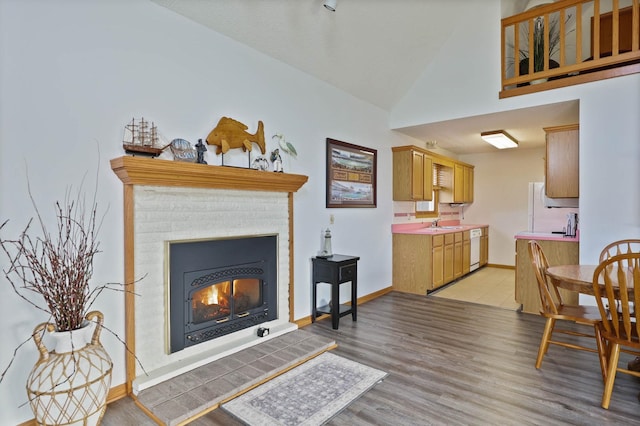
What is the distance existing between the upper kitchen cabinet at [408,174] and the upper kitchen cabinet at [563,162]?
5.59 feet

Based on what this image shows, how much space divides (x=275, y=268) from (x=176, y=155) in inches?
56.5

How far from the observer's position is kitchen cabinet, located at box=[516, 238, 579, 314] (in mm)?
3969

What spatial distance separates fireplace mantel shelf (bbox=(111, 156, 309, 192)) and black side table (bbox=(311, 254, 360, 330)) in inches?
38.2

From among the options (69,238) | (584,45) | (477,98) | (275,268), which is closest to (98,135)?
(69,238)

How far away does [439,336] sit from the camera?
3400mm

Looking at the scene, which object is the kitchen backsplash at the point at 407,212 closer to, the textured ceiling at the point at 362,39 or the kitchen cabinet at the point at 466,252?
the kitchen cabinet at the point at 466,252

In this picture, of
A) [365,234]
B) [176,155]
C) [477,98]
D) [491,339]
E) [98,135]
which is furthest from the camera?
[365,234]

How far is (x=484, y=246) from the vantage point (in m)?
7.24

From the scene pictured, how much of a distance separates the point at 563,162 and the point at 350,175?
8.45 feet

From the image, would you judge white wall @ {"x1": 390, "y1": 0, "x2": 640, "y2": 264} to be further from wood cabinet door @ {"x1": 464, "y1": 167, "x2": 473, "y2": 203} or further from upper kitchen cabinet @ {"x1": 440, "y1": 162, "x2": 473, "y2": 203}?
wood cabinet door @ {"x1": 464, "y1": 167, "x2": 473, "y2": 203}

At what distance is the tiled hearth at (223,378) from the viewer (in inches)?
82.4

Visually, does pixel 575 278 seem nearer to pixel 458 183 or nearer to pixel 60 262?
pixel 60 262

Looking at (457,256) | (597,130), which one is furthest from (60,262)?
(457,256)

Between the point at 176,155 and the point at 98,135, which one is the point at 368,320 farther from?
the point at 98,135
